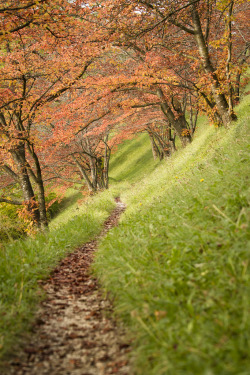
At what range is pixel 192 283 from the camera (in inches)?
112

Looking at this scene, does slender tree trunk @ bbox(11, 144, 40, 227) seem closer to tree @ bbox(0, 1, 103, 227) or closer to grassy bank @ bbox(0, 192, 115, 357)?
tree @ bbox(0, 1, 103, 227)

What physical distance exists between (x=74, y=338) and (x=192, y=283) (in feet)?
5.00

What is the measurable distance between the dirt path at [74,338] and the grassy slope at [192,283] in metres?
0.23

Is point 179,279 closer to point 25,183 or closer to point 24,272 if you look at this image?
point 24,272

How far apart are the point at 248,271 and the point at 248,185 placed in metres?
1.85

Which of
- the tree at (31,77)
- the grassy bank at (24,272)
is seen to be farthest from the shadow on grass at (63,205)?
the grassy bank at (24,272)

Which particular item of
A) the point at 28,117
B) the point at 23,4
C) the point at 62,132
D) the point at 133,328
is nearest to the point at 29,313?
the point at 133,328

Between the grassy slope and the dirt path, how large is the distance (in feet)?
0.77

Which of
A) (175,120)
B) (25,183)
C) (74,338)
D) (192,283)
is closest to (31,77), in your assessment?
(25,183)

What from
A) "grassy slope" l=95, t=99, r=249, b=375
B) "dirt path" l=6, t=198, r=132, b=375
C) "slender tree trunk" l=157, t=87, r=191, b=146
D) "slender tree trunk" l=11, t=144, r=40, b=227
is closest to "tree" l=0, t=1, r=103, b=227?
"slender tree trunk" l=11, t=144, r=40, b=227

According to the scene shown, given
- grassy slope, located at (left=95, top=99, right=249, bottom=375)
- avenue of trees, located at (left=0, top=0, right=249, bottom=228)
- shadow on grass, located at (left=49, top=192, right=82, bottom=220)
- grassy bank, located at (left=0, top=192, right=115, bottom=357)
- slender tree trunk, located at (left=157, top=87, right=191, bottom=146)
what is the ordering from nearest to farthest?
grassy slope, located at (left=95, top=99, right=249, bottom=375)
grassy bank, located at (left=0, top=192, right=115, bottom=357)
avenue of trees, located at (left=0, top=0, right=249, bottom=228)
slender tree trunk, located at (left=157, top=87, right=191, bottom=146)
shadow on grass, located at (left=49, top=192, right=82, bottom=220)

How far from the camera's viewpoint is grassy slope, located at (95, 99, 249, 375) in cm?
211

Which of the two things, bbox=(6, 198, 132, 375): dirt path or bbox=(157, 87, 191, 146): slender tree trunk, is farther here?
bbox=(157, 87, 191, 146): slender tree trunk

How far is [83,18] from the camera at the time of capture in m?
8.66
